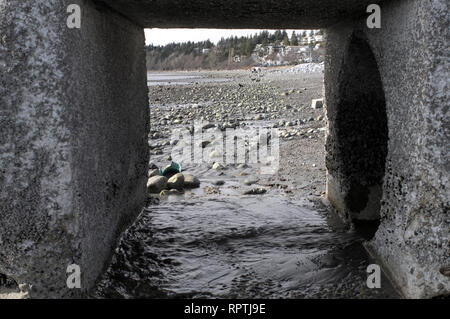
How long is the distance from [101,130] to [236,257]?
134 cm

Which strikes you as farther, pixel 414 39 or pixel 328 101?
pixel 328 101

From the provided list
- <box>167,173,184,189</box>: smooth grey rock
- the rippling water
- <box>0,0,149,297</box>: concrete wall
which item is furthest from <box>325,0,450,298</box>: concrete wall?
<box>167,173,184,189</box>: smooth grey rock

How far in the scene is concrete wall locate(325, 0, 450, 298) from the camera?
239 centimetres

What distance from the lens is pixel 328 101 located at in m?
Result: 4.51

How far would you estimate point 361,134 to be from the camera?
4059mm

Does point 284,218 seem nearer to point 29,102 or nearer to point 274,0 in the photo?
point 274,0

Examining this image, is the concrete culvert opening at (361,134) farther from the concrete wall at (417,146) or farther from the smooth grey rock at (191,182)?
the smooth grey rock at (191,182)

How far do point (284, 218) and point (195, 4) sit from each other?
2209 millimetres

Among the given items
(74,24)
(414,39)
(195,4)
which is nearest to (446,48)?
(414,39)

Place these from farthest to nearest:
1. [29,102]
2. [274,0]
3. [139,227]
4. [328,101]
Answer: [328,101] < [139,227] < [274,0] < [29,102]

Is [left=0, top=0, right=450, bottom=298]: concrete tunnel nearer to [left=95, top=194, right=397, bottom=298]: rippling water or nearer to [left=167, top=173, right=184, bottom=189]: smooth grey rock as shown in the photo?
[left=95, top=194, right=397, bottom=298]: rippling water

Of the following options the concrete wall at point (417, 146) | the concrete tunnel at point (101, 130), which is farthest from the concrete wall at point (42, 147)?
the concrete wall at point (417, 146)

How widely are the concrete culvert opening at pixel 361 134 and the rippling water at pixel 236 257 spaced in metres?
0.32

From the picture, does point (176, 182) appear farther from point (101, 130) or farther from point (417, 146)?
point (417, 146)
